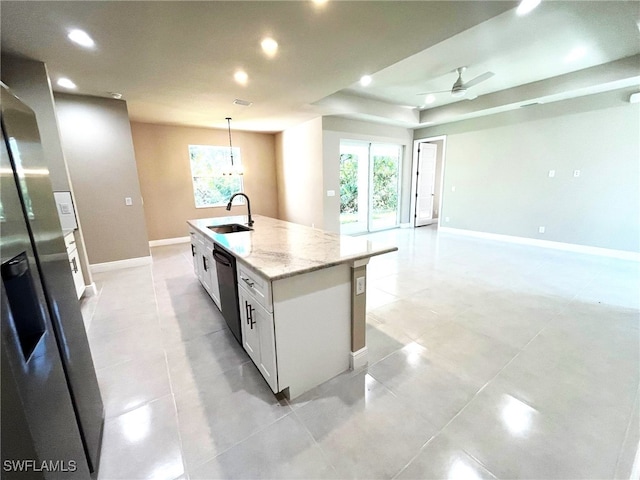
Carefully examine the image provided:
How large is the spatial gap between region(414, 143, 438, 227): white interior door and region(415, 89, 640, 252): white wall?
35.5 inches

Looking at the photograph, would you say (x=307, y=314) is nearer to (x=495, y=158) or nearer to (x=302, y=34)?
(x=302, y=34)

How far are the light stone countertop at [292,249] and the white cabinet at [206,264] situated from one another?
0.78 feet

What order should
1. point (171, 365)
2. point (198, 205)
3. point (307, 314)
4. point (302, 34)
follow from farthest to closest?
1. point (198, 205)
2. point (302, 34)
3. point (171, 365)
4. point (307, 314)

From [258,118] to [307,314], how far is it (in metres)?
4.89

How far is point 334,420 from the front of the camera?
1.53 m

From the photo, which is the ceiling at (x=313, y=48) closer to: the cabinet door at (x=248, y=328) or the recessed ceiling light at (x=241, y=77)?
the recessed ceiling light at (x=241, y=77)

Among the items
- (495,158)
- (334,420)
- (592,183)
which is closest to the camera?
(334,420)

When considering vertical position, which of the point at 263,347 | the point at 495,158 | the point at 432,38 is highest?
the point at 432,38

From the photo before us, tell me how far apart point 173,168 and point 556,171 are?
26.0ft

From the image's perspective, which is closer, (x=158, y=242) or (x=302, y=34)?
(x=302, y=34)

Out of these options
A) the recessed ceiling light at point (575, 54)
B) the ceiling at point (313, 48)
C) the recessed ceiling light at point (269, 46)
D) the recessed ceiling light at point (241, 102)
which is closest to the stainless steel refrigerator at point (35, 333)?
the ceiling at point (313, 48)

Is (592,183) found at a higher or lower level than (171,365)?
higher

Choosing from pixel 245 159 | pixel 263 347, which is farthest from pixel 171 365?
pixel 245 159

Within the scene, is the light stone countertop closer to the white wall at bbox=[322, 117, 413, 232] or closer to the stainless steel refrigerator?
the stainless steel refrigerator
